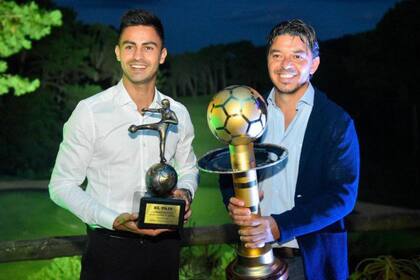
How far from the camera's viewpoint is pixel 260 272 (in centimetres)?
217

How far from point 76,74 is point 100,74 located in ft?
2.38

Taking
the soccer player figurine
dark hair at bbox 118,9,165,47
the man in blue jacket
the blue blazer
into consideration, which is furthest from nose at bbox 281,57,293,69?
dark hair at bbox 118,9,165,47

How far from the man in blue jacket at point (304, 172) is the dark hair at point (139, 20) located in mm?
554

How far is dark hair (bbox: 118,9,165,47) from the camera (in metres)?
2.70

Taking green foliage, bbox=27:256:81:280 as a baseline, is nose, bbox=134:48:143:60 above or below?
above

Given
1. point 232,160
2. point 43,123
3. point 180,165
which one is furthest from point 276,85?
point 43,123

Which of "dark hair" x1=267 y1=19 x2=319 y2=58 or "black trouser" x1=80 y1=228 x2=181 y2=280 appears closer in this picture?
"dark hair" x1=267 y1=19 x2=319 y2=58

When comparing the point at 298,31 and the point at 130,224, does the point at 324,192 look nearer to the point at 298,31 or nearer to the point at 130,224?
the point at 298,31

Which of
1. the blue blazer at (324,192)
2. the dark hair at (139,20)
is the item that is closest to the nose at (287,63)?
the blue blazer at (324,192)

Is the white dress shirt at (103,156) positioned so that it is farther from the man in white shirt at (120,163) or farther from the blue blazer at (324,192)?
the blue blazer at (324,192)

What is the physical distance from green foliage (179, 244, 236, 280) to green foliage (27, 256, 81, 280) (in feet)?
3.00

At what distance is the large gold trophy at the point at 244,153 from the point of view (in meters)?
2.07

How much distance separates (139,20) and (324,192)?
43.4 inches

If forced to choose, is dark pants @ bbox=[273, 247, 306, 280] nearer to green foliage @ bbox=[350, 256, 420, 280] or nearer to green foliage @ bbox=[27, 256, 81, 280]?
green foliage @ bbox=[350, 256, 420, 280]
